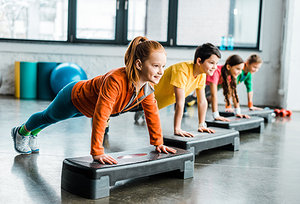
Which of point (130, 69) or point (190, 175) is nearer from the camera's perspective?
point (130, 69)

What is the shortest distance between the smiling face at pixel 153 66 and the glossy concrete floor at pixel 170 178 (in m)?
0.53

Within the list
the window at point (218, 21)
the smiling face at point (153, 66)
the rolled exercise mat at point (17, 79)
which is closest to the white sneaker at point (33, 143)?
the smiling face at point (153, 66)

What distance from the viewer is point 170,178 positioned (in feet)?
6.18

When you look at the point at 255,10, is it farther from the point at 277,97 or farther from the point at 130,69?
the point at 130,69

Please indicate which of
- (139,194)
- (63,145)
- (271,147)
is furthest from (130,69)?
(271,147)

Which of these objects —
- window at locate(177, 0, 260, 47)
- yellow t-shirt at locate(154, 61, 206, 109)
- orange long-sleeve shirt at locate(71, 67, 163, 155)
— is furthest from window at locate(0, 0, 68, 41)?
orange long-sleeve shirt at locate(71, 67, 163, 155)

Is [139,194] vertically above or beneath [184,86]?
beneath

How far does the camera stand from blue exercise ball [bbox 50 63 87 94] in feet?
17.1

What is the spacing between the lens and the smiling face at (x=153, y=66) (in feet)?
5.59

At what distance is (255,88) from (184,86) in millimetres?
3813

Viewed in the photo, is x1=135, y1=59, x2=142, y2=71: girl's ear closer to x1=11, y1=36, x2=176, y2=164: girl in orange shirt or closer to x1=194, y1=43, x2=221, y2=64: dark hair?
x1=11, y1=36, x2=176, y2=164: girl in orange shirt

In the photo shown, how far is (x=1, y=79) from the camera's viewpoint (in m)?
5.91

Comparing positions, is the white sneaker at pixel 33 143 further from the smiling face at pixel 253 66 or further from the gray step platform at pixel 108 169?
the smiling face at pixel 253 66

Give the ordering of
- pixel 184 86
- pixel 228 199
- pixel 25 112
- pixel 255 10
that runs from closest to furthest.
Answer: pixel 228 199
pixel 184 86
pixel 25 112
pixel 255 10
